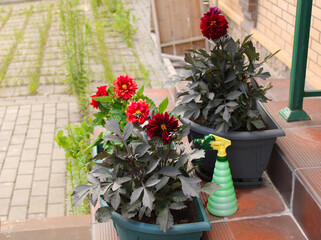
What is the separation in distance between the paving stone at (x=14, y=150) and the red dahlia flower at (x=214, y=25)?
2869mm

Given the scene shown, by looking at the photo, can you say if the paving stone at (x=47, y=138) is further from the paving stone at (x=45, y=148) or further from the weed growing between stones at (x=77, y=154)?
the weed growing between stones at (x=77, y=154)

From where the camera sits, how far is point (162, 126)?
1.81 meters

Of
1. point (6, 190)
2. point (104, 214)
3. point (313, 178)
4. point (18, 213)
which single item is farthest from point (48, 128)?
point (313, 178)

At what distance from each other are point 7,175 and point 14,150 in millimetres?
442

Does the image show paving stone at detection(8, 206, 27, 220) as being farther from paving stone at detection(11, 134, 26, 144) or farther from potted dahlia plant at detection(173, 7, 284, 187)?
potted dahlia plant at detection(173, 7, 284, 187)

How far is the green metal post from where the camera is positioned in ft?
8.15

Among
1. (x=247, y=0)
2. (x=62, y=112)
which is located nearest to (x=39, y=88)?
(x=62, y=112)

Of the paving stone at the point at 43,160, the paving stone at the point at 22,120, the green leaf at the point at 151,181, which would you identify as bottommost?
the paving stone at the point at 43,160

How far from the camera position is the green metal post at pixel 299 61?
8.15ft

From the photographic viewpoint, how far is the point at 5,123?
16.6ft

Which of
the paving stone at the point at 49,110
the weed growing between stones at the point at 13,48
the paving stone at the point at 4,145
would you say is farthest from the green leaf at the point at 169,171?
the weed growing between stones at the point at 13,48

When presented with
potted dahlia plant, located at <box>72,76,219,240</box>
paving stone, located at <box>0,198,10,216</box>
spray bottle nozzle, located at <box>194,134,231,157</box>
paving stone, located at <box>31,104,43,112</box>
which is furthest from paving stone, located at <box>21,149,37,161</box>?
spray bottle nozzle, located at <box>194,134,231,157</box>

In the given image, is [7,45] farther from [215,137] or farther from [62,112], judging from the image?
[215,137]

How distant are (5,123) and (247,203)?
3.50m
